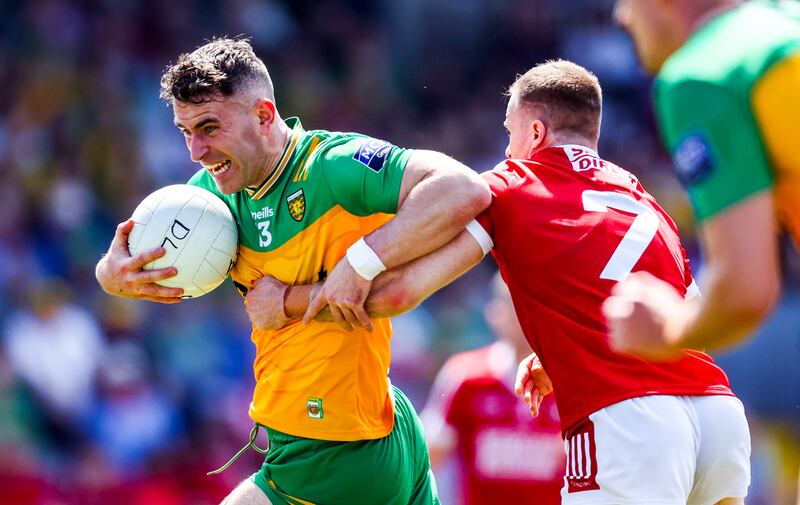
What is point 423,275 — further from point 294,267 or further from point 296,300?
point 294,267

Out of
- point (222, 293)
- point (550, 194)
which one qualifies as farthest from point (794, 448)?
point (550, 194)

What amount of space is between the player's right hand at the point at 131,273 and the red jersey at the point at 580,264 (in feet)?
4.82

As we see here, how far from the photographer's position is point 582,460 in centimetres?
413

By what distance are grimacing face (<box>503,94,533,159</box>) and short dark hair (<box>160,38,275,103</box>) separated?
44.6 inches

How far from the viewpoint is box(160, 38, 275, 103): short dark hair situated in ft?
15.9

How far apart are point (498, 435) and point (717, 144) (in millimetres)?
3854

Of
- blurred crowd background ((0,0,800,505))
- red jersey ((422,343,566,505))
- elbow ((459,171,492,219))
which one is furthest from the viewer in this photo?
blurred crowd background ((0,0,800,505))

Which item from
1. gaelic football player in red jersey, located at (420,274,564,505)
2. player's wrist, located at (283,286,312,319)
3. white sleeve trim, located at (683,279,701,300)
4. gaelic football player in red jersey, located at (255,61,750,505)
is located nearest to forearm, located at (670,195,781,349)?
gaelic football player in red jersey, located at (255,61,750,505)

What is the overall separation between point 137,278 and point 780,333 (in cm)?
894

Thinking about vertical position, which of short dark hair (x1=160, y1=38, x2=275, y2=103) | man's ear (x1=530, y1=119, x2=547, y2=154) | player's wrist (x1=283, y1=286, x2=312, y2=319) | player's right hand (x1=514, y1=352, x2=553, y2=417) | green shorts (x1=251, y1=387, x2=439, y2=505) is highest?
short dark hair (x1=160, y1=38, x2=275, y2=103)

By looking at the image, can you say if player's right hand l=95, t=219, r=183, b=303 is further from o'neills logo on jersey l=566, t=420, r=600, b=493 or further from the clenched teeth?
o'neills logo on jersey l=566, t=420, r=600, b=493

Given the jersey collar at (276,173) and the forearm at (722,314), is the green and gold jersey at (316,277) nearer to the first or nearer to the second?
the jersey collar at (276,173)

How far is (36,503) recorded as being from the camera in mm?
9609

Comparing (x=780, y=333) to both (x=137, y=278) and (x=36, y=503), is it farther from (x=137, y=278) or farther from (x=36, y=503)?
(x=137, y=278)
